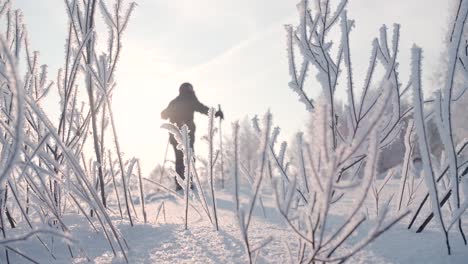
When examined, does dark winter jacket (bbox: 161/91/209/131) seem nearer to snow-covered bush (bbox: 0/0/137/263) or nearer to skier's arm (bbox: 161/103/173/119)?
skier's arm (bbox: 161/103/173/119)

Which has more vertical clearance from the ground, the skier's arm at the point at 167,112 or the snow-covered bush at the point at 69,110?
the skier's arm at the point at 167,112

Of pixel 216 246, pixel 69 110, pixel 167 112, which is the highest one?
pixel 167 112

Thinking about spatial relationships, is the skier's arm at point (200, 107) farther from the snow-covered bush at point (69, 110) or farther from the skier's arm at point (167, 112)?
the snow-covered bush at point (69, 110)

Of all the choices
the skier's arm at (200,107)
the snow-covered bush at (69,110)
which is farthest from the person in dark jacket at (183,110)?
the snow-covered bush at (69,110)

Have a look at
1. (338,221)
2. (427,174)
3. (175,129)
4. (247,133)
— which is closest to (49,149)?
(175,129)

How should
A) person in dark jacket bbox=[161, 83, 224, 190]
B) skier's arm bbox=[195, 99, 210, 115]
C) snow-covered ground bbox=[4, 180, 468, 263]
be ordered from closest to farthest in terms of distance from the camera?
snow-covered ground bbox=[4, 180, 468, 263] → person in dark jacket bbox=[161, 83, 224, 190] → skier's arm bbox=[195, 99, 210, 115]

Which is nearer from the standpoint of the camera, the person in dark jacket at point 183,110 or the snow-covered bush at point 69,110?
the snow-covered bush at point 69,110

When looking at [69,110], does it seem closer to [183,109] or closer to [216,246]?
[216,246]

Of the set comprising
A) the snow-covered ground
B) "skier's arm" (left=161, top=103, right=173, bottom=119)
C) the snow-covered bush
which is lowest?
the snow-covered ground

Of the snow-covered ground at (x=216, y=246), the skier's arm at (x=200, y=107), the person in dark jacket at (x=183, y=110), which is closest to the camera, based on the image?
the snow-covered ground at (x=216, y=246)

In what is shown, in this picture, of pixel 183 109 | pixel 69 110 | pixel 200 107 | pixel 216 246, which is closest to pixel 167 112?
pixel 183 109

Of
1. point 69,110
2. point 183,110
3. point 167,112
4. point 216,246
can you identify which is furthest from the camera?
point 167,112

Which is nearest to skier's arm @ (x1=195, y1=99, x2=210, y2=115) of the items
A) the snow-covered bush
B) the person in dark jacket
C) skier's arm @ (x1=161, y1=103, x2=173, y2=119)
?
the person in dark jacket

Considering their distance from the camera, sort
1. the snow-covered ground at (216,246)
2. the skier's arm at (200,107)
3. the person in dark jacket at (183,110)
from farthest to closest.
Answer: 1. the skier's arm at (200,107)
2. the person in dark jacket at (183,110)
3. the snow-covered ground at (216,246)
